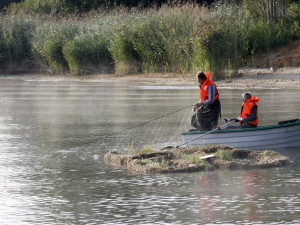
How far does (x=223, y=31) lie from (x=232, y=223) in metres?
22.7

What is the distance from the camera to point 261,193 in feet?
34.8

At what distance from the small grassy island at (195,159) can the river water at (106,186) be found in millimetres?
292

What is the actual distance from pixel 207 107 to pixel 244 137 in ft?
3.74

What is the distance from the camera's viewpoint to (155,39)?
114 feet

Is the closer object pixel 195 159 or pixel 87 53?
pixel 195 159

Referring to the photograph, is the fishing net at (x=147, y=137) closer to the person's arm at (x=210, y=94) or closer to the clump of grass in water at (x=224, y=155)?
the person's arm at (x=210, y=94)

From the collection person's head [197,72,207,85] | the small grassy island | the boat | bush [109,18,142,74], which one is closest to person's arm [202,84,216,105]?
person's head [197,72,207,85]

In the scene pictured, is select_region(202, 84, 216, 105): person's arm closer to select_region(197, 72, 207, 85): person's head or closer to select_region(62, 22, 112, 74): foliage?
select_region(197, 72, 207, 85): person's head

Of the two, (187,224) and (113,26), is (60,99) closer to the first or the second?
(113,26)

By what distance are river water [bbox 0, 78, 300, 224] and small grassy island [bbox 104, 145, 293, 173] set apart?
0.96ft

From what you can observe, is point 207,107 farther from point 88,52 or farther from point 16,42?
point 16,42

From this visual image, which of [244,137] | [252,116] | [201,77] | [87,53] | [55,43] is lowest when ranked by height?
[244,137]

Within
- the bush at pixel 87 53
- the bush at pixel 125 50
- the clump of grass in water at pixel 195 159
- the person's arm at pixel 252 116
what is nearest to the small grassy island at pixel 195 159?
the clump of grass in water at pixel 195 159

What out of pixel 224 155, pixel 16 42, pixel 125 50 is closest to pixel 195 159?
pixel 224 155
